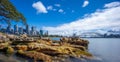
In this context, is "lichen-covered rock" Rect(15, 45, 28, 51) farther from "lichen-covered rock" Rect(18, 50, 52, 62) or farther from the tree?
the tree

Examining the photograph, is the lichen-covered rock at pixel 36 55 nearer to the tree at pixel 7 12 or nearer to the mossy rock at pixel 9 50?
the mossy rock at pixel 9 50

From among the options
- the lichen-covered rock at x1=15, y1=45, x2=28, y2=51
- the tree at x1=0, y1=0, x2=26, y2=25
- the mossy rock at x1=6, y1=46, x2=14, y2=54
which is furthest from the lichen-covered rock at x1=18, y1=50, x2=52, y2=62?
the tree at x1=0, y1=0, x2=26, y2=25

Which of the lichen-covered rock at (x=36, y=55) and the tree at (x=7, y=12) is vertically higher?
the tree at (x=7, y=12)

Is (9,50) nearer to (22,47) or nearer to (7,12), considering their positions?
(22,47)

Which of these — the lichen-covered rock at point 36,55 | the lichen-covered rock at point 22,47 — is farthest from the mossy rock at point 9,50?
the lichen-covered rock at point 36,55

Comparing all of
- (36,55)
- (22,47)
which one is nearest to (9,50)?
(22,47)

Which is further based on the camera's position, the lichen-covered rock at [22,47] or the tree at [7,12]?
the lichen-covered rock at [22,47]

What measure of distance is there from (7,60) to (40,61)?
570 centimetres

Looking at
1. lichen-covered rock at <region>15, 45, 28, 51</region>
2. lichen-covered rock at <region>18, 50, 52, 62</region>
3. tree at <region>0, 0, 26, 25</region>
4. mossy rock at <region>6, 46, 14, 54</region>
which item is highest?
tree at <region>0, 0, 26, 25</region>

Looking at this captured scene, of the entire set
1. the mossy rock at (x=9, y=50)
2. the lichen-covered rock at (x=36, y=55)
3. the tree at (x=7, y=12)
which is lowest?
the lichen-covered rock at (x=36, y=55)

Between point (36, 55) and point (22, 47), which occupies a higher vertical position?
point (22, 47)

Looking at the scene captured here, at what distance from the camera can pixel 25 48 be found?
135 feet

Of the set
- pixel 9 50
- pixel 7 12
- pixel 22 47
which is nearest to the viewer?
pixel 7 12

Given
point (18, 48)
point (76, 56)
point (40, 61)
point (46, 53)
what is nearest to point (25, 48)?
point (18, 48)
